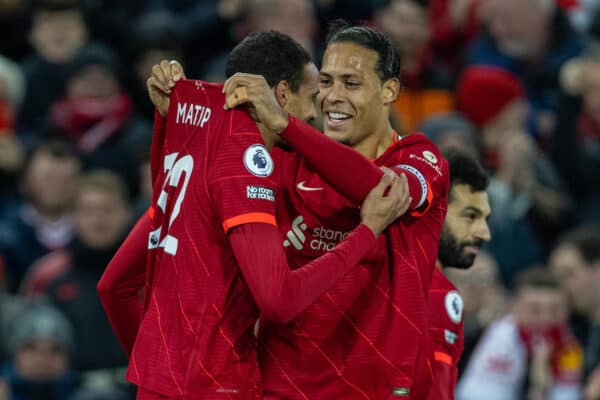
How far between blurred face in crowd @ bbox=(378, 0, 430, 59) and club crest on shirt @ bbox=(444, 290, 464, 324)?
492cm

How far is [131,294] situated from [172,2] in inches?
253

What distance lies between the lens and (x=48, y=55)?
420 inches

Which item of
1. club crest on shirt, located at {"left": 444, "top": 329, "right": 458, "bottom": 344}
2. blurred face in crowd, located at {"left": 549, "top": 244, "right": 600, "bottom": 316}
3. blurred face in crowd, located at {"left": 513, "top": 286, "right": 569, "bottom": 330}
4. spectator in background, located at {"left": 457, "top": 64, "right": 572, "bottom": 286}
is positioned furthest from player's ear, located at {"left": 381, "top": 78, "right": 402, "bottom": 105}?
spectator in background, located at {"left": 457, "top": 64, "right": 572, "bottom": 286}

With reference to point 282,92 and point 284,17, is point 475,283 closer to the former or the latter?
point 284,17

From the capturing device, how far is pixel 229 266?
4824 mm

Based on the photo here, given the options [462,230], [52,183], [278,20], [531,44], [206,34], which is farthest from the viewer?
[206,34]

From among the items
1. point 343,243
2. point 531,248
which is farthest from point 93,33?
point 343,243

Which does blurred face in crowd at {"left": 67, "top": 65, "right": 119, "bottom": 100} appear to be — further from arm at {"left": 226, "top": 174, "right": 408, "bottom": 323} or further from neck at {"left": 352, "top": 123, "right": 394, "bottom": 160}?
arm at {"left": 226, "top": 174, "right": 408, "bottom": 323}

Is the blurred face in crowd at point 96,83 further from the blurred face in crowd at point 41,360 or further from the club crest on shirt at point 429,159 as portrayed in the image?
the club crest on shirt at point 429,159

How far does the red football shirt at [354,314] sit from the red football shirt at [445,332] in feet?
1.09

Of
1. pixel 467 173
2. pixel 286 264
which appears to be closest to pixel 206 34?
pixel 467 173

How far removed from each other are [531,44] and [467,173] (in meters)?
4.95

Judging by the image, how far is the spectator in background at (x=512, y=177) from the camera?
952 centimetres

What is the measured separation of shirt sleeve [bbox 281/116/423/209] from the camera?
4.91 metres
